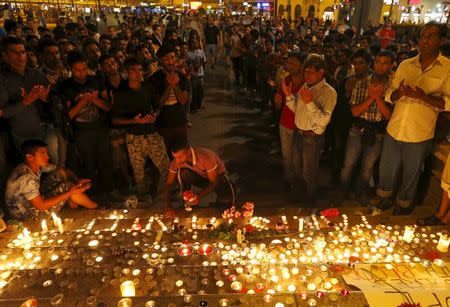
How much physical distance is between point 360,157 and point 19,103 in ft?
12.0


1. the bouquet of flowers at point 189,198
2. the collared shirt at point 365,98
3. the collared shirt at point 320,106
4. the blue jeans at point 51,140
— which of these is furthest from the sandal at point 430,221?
the blue jeans at point 51,140

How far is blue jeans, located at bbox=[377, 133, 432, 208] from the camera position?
3.40 m

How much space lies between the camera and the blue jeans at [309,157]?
148 inches

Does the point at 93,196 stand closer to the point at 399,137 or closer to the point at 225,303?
the point at 225,303

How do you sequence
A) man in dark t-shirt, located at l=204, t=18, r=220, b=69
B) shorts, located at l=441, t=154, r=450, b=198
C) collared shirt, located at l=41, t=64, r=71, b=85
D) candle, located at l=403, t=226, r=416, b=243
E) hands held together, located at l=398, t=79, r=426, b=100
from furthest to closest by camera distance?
man in dark t-shirt, located at l=204, t=18, r=220, b=69, collared shirt, located at l=41, t=64, r=71, b=85, shorts, located at l=441, t=154, r=450, b=198, hands held together, located at l=398, t=79, r=426, b=100, candle, located at l=403, t=226, r=416, b=243

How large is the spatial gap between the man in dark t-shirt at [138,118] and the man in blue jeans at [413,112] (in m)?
2.46

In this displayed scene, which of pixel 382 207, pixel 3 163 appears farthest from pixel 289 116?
pixel 3 163

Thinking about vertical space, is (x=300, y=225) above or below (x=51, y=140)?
below

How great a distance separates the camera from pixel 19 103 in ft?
11.8

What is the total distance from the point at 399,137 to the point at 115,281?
278 cm

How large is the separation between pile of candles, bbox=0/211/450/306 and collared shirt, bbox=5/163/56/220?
0.33m

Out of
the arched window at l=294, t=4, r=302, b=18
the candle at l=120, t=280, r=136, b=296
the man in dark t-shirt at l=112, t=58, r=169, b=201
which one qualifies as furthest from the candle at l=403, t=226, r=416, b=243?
the arched window at l=294, t=4, r=302, b=18

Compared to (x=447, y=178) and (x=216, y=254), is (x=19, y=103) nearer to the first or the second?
(x=216, y=254)

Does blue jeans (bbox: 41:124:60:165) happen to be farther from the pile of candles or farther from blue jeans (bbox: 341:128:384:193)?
blue jeans (bbox: 341:128:384:193)
